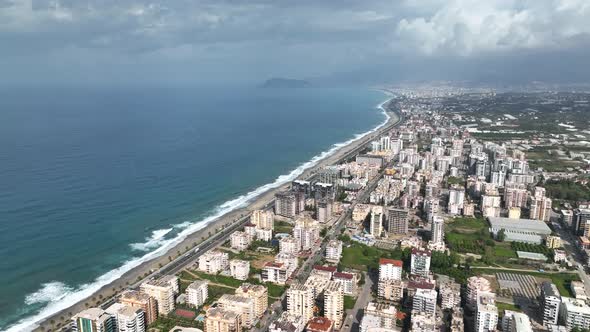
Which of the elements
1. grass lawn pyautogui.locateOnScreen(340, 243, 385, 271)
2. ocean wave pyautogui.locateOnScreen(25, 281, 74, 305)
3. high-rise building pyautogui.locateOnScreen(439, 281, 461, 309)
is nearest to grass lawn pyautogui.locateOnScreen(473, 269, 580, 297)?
high-rise building pyautogui.locateOnScreen(439, 281, 461, 309)

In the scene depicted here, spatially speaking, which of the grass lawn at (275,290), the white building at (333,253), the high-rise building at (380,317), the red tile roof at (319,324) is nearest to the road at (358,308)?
the high-rise building at (380,317)

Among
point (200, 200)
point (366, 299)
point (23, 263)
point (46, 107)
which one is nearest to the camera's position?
point (366, 299)

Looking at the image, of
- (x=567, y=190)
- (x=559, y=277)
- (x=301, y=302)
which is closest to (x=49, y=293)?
(x=301, y=302)

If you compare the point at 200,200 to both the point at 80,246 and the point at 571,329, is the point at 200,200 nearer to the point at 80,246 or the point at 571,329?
the point at 80,246

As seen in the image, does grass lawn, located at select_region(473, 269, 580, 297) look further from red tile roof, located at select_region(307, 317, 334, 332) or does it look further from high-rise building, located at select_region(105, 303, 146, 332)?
high-rise building, located at select_region(105, 303, 146, 332)

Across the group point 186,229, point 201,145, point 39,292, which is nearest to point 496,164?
point 186,229

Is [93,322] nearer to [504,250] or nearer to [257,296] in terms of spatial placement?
[257,296]
